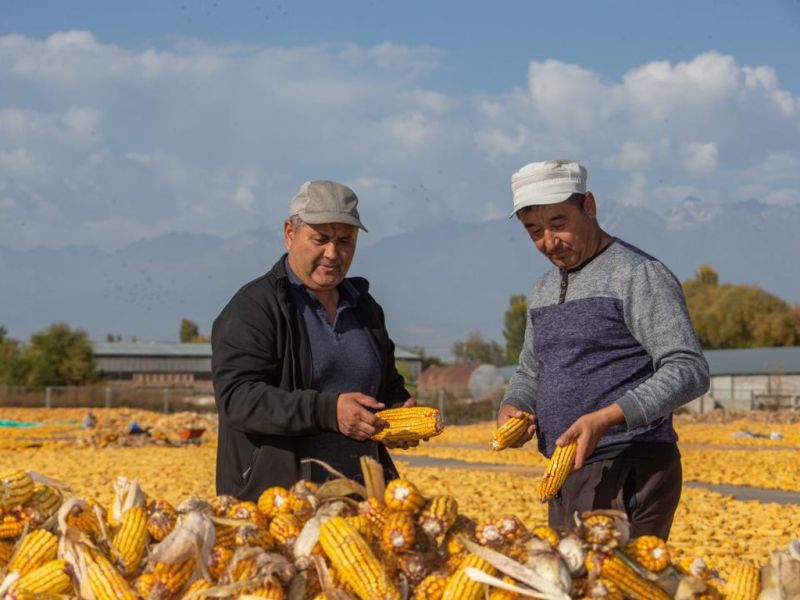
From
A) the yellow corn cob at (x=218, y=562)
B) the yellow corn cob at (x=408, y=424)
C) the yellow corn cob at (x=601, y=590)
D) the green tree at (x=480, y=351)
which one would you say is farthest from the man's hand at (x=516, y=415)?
the green tree at (x=480, y=351)

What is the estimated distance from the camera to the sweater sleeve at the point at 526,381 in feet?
13.9

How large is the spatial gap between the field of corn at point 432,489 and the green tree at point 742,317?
42.0 m

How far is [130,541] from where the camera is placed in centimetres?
310

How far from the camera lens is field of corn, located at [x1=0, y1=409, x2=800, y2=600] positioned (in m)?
2.98

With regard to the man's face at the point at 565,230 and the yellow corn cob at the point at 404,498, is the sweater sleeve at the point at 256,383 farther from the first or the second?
the man's face at the point at 565,230

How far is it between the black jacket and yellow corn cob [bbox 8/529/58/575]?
0.91 m

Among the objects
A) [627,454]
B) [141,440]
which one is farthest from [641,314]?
[141,440]

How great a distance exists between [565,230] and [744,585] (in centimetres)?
143

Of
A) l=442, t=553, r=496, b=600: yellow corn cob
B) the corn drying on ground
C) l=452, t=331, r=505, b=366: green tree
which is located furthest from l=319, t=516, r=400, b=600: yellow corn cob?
l=452, t=331, r=505, b=366: green tree

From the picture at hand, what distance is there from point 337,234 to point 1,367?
170ft

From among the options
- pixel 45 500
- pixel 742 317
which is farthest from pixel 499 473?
pixel 742 317

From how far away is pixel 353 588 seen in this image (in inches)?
114

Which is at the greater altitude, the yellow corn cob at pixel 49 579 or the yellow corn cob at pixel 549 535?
the yellow corn cob at pixel 549 535

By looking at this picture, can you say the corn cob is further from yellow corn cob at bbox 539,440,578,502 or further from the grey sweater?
the grey sweater
